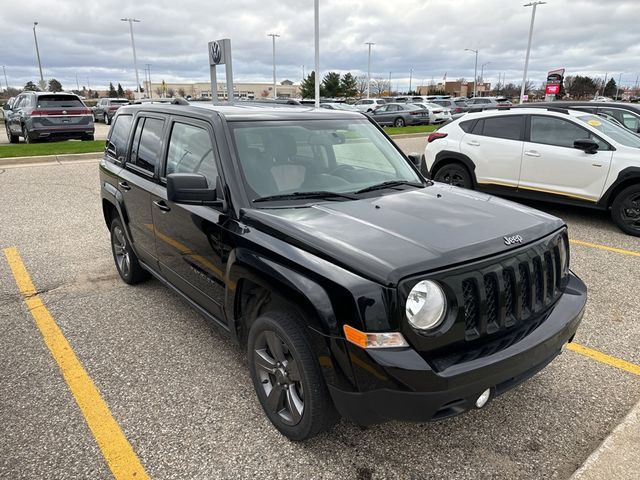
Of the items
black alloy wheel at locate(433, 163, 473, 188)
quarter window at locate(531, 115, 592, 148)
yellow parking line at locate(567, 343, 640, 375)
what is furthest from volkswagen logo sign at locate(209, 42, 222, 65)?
yellow parking line at locate(567, 343, 640, 375)

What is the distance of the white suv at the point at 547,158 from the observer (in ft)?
22.0

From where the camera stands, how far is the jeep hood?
227 cm

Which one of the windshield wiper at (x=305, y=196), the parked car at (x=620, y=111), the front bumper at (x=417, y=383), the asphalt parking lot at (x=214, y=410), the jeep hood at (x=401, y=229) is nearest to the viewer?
the front bumper at (x=417, y=383)

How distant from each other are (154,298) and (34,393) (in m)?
1.60

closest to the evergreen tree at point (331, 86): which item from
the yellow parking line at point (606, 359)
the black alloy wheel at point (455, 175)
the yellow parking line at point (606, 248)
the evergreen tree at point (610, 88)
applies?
the evergreen tree at point (610, 88)

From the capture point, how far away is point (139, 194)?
413 centimetres

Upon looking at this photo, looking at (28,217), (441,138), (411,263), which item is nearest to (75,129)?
(28,217)

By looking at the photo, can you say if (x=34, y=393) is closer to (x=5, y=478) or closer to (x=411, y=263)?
(x=5, y=478)

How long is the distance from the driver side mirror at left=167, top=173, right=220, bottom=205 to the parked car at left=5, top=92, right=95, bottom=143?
1566 centimetres

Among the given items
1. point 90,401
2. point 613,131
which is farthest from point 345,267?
point 613,131

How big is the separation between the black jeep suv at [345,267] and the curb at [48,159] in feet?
32.6

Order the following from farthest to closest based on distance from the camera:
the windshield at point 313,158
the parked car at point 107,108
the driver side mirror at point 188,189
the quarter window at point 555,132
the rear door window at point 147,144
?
the parked car at point 107,108 < the quarter window at point 555,132 < the rear door window at point 147,144 < the windshield at point 313,158 < the driver side mirror at point 188,189

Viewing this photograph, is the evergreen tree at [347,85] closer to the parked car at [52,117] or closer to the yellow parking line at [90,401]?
the parked car at [52,117]

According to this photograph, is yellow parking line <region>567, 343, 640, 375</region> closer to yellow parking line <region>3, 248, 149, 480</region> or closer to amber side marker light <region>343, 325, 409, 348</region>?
amber side marker light <region>343, 325, 409, 348</region>
